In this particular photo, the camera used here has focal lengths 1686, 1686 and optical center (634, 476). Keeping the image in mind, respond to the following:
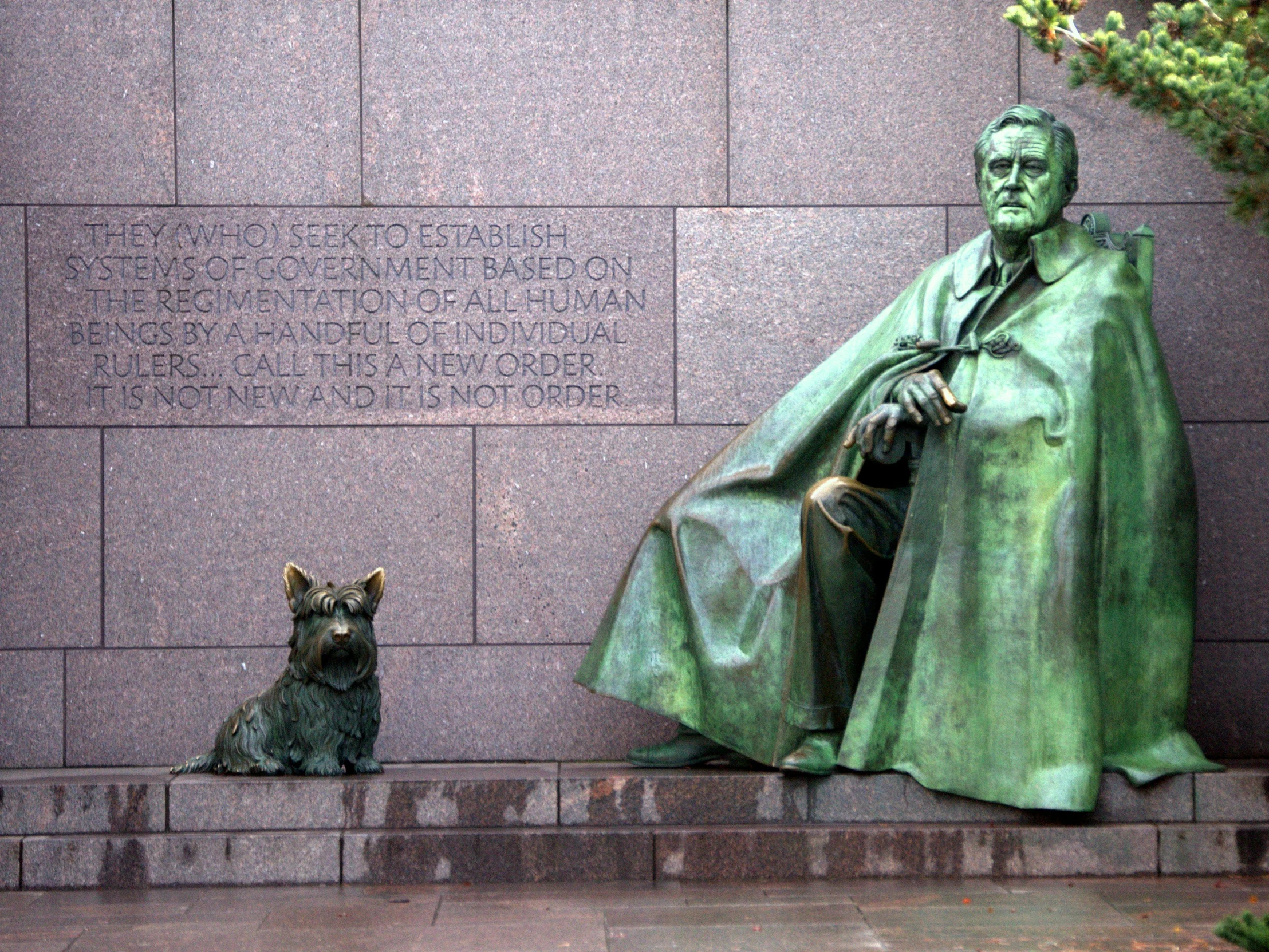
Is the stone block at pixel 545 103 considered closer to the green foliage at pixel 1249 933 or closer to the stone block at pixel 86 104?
the stone block at pixel 86 104

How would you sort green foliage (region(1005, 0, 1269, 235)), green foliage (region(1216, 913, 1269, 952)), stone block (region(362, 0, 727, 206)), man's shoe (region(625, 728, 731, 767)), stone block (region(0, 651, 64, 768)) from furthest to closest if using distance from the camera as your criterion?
stone block (region(362, 0, 727, 206)), stone block (region(0, 651, 64, 768)), man's shoe (region(625, 728, 731, 767)), green foliage (region(1005, 0, 1269, 235)), green foliage (region(1216, 913, 1269, 952))

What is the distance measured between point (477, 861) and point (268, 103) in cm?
413

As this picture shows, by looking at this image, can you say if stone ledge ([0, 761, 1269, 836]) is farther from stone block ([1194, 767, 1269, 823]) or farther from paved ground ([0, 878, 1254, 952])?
paved ground ([0, 878, 1254, 952])

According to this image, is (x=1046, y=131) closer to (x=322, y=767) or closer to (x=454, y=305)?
(x=454, y=305)

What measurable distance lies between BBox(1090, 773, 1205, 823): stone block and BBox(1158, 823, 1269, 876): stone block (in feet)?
0.34

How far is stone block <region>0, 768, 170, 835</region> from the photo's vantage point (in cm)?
702

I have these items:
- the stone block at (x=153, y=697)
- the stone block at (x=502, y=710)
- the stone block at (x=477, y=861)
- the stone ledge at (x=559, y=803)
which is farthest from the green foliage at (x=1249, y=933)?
the stone block at (x=153, y=697)

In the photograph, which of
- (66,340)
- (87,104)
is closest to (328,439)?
(66,340)

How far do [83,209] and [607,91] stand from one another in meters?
2.75

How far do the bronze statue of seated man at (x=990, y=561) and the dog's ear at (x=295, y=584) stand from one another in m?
1.36

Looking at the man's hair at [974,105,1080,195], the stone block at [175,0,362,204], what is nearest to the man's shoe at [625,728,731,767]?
the man's hair at [974,105,1080,195]

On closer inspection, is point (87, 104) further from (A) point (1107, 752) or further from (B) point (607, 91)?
(A) point (1107, 752)

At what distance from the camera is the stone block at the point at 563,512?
8570 mm

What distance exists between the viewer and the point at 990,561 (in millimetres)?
6891
